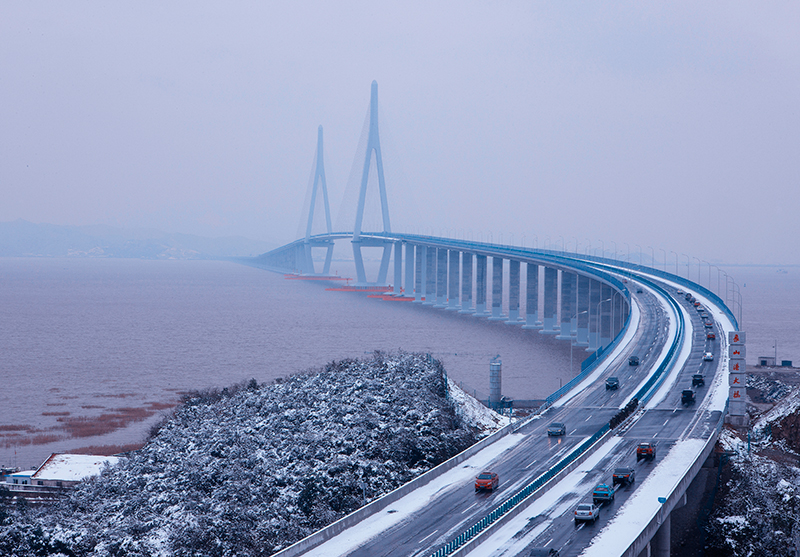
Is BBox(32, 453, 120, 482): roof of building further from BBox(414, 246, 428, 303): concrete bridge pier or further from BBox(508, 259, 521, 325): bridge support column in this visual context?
BBox(414, 246, 428, 303): concrete bridge pier

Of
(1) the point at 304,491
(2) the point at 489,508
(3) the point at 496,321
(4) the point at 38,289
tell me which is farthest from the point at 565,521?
(4) the point at 38,289

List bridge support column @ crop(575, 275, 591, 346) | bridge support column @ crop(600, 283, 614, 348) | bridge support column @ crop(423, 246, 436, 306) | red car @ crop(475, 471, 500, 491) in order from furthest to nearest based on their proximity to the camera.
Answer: bridge support column @ crop(423, 246, 436, 306), bridge support column @ crop(575, 275, 591, 346), bridge support column @ crop(600, 283, 614, 348), red car @ crop(475, 471, 500, 491)

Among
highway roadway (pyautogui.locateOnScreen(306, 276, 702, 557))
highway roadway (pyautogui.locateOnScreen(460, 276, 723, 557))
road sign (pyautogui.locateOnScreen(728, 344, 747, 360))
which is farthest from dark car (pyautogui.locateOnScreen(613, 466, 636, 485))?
road sign (pyautogui.locateOnScreen(728, 344, 747, 360))

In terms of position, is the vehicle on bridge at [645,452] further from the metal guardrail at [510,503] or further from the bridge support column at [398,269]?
the bridge support column at [398,269]

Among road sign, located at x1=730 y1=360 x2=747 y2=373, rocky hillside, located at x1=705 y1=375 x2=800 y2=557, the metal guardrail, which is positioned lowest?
rocky hillside, located at x1=705 y1=375 x2=800 y2=557

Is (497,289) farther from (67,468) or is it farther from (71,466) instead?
(67,468)

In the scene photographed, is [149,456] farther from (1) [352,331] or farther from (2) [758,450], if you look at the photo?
(1) [352,331]

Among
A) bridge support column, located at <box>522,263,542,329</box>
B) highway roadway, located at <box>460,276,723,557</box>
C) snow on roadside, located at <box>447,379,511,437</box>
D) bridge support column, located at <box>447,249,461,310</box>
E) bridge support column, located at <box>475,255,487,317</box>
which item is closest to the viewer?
highway roadway, located at <box>460,276,723,557</box>

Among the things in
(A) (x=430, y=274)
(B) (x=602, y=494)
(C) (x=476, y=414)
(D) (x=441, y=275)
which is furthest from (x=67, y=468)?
(A) (x=430, y=274)

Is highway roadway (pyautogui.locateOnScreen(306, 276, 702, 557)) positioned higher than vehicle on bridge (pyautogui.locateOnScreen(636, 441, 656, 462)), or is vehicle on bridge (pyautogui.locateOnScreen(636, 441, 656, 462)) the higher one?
vehicle on bridge (pyautogui.locateOnScreen(636, 441, 656, 462))
